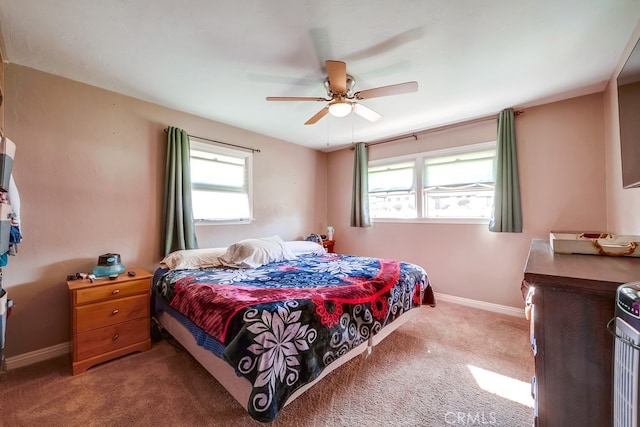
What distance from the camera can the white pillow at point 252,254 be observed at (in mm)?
2557

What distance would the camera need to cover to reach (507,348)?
2195mm

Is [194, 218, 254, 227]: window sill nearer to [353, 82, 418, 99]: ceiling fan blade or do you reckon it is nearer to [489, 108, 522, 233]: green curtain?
[353, 82, 418, 99]: ceiling fan blade

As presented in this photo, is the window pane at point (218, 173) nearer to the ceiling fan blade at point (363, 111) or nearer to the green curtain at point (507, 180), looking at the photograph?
the ceiling fan blade at point (363, 111)

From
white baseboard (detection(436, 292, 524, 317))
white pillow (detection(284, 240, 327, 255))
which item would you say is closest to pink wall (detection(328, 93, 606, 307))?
white baseboard (detection(436, 292, 524, 317))

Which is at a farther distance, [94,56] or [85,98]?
[85,98]

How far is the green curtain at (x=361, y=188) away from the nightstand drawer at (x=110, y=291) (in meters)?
2.95

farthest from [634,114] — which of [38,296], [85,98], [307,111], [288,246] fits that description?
[38,296]

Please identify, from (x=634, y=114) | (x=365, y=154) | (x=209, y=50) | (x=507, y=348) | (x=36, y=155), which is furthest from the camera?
(x=365, y=154)

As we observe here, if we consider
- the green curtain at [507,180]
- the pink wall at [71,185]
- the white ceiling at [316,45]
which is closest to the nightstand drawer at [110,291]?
the pink wall at [71,185]

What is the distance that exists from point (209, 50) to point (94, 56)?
0.90m

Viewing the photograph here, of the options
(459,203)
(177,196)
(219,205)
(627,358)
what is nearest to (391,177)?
(459,203)

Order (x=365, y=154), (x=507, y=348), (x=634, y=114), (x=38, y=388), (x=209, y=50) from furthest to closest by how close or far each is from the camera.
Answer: (x=365, y=154) < (x=507, y=348) < (x=209, y=50) < (x=38, y=388) < (x=634, y=114)

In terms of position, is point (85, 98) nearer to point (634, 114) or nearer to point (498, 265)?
point (634, 114)

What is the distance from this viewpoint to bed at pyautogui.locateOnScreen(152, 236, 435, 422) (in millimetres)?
1270
